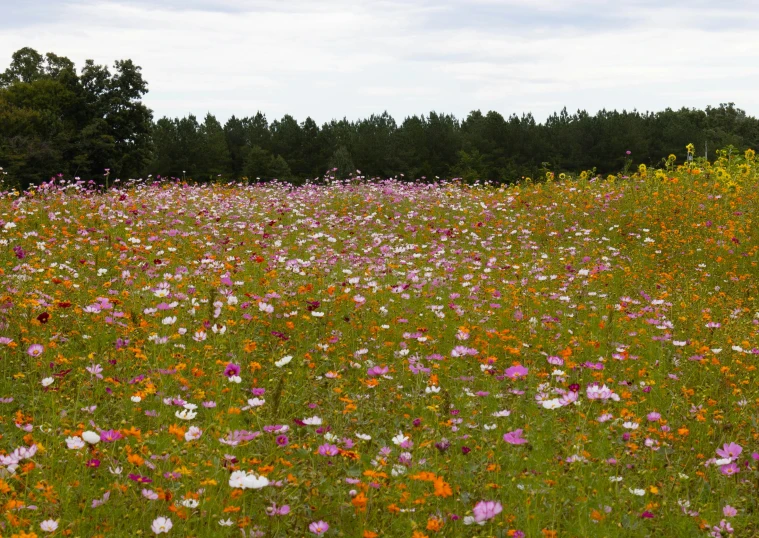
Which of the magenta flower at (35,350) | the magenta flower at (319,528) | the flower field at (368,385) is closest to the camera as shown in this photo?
the magenta flower at (319,528)

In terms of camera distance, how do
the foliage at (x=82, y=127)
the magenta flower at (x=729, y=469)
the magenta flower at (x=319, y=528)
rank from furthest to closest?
the foliage at (x=82, y=127) → the magenta flower at (x=729, y=469) → the magenta flower at (x=319, y=528)

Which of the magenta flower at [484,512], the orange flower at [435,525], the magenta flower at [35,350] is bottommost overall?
the orange flower at [435,525]

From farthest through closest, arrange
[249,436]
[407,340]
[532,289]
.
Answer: [532,289], [407,340], [249,436]

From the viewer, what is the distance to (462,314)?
5.70m

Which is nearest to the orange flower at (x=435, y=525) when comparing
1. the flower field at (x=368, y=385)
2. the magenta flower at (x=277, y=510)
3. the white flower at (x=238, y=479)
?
the flower field at (x=368, y=385)

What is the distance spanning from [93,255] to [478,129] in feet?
194

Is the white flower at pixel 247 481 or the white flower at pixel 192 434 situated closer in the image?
the white flower at pixel 247 481

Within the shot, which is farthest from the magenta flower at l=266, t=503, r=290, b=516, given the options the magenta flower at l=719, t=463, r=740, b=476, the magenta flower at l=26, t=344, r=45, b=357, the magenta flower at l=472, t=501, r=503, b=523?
the magenta flower at l=719, t=463, r=740, b=476

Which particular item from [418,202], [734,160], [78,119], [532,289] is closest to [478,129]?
[78,119]

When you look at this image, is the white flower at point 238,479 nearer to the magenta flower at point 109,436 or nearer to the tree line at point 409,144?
the magenta flower at point 109,436

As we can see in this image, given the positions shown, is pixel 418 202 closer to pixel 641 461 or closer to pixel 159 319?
pixel 159 319

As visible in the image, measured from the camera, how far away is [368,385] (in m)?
3.75

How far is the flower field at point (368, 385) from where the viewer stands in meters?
2.74

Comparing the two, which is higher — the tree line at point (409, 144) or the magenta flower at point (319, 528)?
the tree line at point (409, 144)
